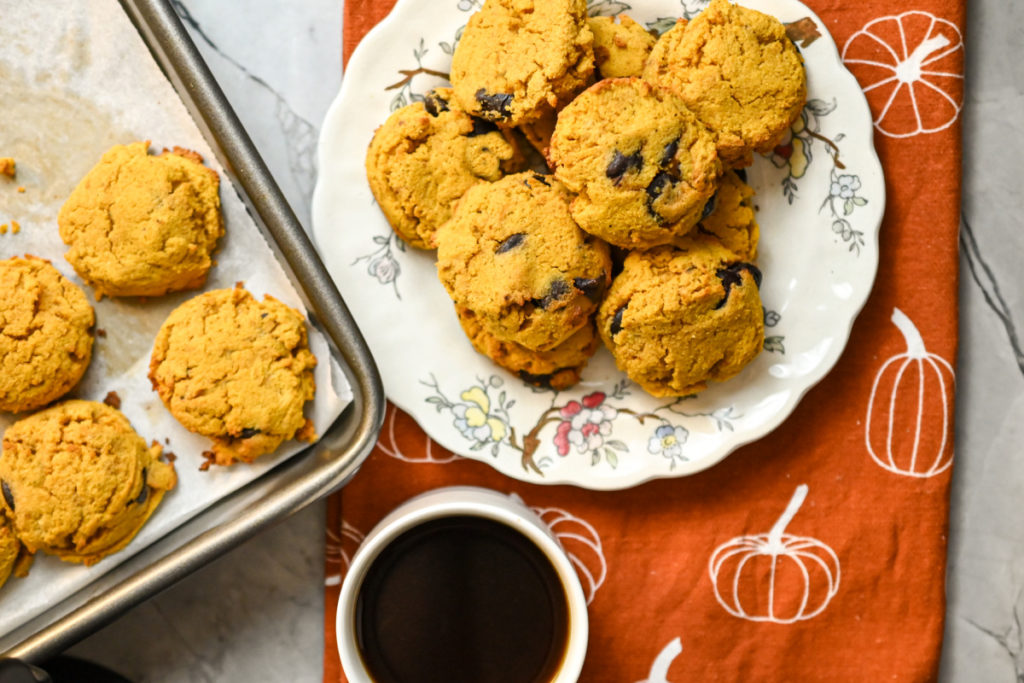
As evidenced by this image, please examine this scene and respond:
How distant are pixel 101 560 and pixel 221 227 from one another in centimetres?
57

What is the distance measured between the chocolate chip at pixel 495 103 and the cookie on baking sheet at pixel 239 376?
44cm

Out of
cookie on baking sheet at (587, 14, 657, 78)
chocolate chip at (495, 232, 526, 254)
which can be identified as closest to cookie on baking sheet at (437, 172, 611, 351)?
chocolate chip at (495, 232, 526, 254)

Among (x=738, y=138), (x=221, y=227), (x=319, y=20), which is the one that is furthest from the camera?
(x=319, y=20)

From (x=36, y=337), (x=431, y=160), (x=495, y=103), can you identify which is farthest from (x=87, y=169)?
(x=495, y=103)

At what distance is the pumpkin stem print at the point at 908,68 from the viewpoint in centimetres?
130

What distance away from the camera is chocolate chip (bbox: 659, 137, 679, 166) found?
110 centimetres

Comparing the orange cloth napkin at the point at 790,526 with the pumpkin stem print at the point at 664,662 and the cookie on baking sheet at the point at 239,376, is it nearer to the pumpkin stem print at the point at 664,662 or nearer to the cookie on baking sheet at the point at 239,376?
the pumpkin stem print at the point at 664,662

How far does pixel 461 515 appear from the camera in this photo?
46.9 inches

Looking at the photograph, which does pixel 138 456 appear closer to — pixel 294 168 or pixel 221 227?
pixel 221 227

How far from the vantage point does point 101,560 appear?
125 centimetres

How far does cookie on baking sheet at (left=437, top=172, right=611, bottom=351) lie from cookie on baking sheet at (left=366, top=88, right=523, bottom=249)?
60 millimetres

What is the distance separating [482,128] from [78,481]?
0.83 meters

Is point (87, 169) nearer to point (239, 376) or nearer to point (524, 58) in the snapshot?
point (239, 376)

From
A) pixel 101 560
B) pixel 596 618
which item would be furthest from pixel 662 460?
pixel 101 560
